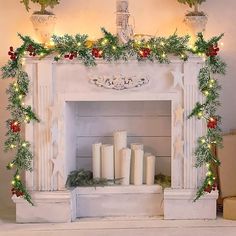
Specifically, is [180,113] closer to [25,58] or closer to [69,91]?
[69,91]

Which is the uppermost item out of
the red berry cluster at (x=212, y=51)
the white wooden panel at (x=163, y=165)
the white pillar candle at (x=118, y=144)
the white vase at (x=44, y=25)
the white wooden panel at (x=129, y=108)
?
the white vase at (x=44, y=25)

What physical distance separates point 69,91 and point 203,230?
142 centimetres

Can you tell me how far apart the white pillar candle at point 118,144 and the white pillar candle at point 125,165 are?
0.18 ft

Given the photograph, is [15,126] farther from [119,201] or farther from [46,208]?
[119,201]

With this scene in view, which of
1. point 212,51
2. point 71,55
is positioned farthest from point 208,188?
point 71,55

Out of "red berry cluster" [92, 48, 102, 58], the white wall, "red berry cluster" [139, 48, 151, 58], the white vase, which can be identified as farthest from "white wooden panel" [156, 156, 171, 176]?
the white vase

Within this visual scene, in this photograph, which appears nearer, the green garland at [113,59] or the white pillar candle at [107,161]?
the green garland at [113,59]

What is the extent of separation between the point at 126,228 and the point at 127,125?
3.11 feet

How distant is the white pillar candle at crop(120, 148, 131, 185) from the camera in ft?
13.5

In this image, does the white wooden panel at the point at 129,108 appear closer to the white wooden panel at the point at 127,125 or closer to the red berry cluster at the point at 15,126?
the white wooden panel at the point at 127,125

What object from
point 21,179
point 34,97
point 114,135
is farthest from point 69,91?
point 21,179

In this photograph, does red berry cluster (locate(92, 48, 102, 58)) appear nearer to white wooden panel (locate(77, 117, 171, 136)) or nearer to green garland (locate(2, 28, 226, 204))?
green garland (locate(2, 28, 226, 204))

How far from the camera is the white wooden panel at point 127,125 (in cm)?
435

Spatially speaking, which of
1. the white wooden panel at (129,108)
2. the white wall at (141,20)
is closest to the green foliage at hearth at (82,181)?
the white wooden panel at (129,108)
